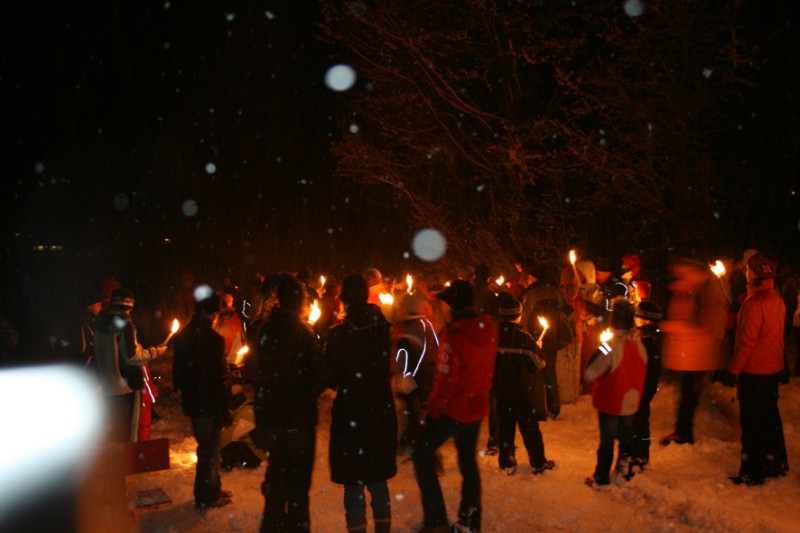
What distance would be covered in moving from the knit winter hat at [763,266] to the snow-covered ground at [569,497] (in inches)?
79.9

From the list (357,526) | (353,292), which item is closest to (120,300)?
(353,292)

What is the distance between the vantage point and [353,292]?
507 cm

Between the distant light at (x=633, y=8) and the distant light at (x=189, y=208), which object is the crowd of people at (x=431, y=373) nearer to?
the distant light at (x=633, y=8)

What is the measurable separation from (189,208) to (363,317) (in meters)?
22.0

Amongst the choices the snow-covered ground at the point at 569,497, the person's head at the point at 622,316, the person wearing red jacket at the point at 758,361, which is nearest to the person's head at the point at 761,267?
the person wearing red jacket at the point at 758,361

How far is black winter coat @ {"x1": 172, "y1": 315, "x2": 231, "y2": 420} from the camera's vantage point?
19.7ft

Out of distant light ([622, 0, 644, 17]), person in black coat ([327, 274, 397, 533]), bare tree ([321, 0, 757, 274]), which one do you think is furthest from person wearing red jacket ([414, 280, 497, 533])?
distant light ([622, 0, 644, 17])

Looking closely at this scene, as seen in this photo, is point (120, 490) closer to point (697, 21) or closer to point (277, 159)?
point (697, 21)

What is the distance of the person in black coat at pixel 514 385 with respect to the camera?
6910 mm

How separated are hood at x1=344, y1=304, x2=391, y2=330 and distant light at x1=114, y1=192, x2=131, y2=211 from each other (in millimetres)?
22482

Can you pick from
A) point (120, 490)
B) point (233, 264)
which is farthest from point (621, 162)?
point (233, 264)

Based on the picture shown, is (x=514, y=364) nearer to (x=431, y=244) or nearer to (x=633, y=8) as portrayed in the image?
(x=633, y=8)

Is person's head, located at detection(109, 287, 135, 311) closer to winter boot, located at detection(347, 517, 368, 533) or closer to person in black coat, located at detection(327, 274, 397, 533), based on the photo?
person in black coat, located at detection(327, 274, 397, 533)

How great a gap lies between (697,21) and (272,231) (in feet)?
58.6
